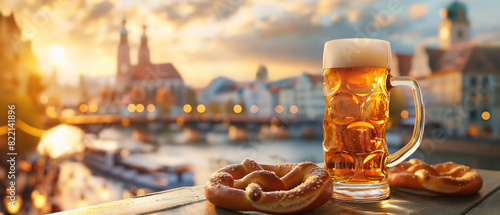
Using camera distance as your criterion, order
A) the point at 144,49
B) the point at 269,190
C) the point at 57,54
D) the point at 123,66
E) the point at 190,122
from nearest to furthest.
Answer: the point at 269,190 < the point at 57,54 < the point at 190,122 < the point at 144,49 < the point at 123,66

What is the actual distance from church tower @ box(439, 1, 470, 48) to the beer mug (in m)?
32.3

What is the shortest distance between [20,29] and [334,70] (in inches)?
1145

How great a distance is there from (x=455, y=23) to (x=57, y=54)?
2880 cm

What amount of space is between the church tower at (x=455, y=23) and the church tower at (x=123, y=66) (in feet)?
77.3

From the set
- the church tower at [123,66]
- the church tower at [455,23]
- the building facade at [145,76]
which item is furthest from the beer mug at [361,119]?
the church tower at [455,23]

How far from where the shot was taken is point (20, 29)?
25.2 metres

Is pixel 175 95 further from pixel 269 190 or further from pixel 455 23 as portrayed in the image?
pixel 269 190

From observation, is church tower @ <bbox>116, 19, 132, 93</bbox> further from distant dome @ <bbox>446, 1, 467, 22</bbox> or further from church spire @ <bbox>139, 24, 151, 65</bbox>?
distant dome @ <bbox>446, 1, 467, 22</bbox>

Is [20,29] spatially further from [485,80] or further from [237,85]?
[485,80]

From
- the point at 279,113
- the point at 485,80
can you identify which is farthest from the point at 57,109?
the point at 485,80

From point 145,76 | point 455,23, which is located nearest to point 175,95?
→ point 145,76

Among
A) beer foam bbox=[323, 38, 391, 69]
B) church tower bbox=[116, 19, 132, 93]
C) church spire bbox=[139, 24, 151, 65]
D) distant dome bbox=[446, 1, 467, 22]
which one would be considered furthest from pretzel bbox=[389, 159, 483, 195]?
distant dome bbox=[446, 1, 467, 22]

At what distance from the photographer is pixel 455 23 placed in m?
29.3

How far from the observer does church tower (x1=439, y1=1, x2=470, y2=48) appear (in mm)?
29031
